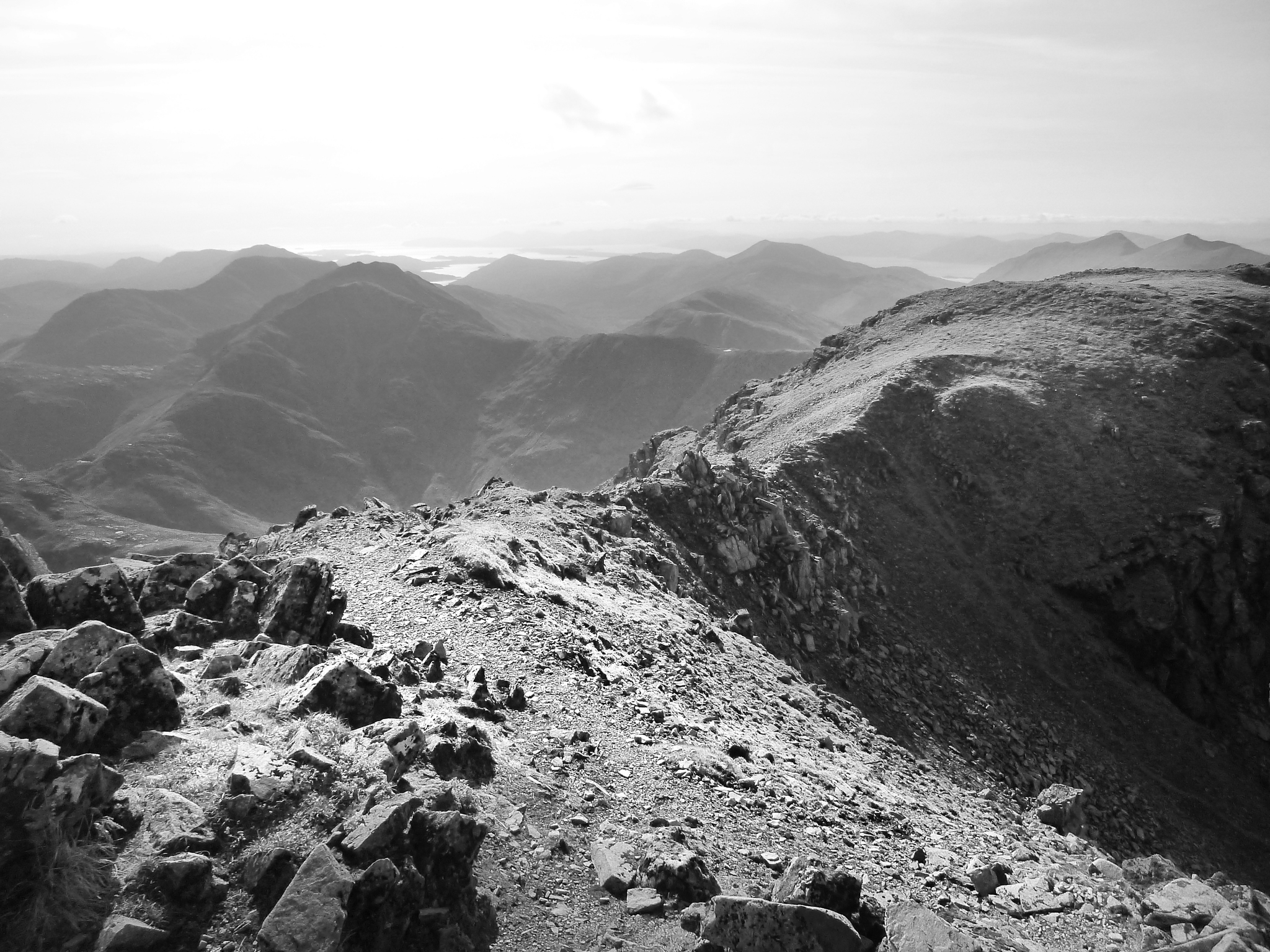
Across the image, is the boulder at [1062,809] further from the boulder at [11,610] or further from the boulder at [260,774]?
the boulder at [11,610]

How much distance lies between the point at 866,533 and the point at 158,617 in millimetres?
27537

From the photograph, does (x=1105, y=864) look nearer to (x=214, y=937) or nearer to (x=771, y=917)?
(x=771, y=917)

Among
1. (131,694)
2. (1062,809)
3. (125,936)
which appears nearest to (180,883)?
(125,936)

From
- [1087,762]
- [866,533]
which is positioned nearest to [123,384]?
[866,533]

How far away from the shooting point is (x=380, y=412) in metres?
157

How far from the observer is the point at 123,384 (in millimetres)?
161250

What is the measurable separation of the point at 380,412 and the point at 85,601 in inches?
6082

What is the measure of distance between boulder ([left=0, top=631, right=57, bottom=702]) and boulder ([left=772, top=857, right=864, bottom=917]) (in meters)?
8.62

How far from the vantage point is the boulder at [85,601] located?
10484 mm

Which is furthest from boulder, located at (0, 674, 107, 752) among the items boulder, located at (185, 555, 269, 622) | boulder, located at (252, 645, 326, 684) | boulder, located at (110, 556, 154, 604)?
boulder, located at (185, 555, 269, 622)

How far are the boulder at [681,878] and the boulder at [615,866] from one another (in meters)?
0.17

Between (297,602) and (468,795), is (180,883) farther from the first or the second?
(297,602)

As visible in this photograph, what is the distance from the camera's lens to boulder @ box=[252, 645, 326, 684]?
33.1 ft

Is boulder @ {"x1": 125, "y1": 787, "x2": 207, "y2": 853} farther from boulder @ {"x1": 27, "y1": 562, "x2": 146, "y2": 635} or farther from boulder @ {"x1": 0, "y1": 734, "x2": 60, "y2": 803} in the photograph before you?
boulder @ {"x1": 27, "y1": 562, "x2": 146, "y2": 635}
